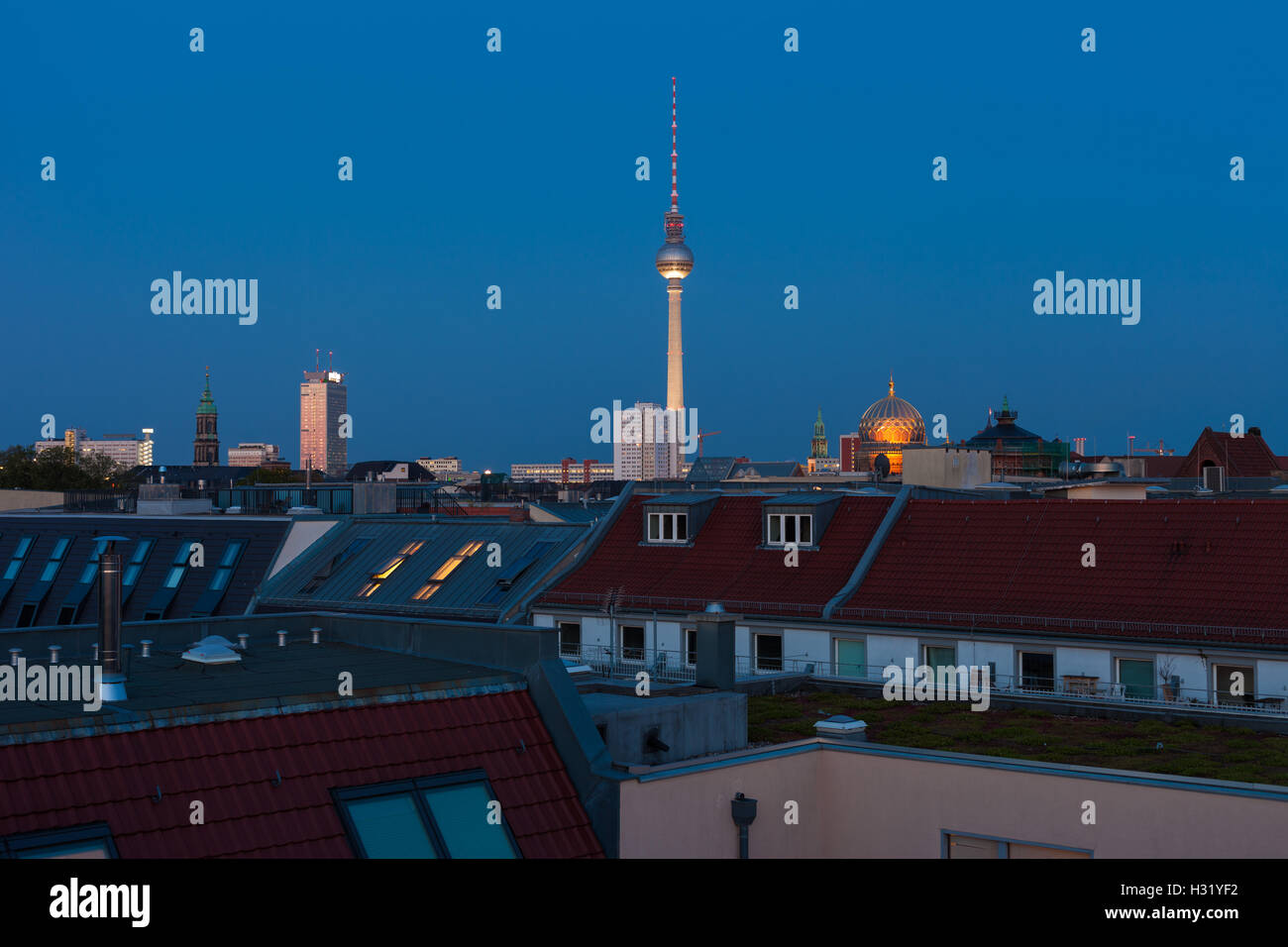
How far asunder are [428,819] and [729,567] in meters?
30.0

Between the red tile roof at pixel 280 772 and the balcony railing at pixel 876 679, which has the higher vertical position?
the red tile roof at pixel 280 772

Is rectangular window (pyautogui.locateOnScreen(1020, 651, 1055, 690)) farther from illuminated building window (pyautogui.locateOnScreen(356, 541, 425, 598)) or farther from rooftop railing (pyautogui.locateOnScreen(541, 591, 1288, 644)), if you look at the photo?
illuminated building window (pyautogui.locateOnScreen(356, 541, 425, 598))

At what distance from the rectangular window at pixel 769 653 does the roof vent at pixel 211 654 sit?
2258cm

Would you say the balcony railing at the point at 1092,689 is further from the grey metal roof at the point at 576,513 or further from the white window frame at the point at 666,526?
the grey metal roof at the point at 576,513

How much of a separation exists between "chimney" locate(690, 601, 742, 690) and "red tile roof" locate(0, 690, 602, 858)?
643 centimetres

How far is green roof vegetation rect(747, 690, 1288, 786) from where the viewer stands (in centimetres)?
1989

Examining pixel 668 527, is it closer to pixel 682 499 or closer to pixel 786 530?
pixel 682 499

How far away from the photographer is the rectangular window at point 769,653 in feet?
130

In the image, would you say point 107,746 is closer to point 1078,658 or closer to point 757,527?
point 1078,658

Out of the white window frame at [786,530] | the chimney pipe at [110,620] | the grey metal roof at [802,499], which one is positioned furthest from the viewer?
the grey metal roof at [802,499]

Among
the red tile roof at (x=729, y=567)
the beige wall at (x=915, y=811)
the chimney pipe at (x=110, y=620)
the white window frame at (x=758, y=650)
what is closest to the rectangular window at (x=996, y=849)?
the beige wall at (x=915, y=811)

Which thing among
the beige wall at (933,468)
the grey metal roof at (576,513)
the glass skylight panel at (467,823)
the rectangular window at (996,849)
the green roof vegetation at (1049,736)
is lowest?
the rectangular window at (996,849)

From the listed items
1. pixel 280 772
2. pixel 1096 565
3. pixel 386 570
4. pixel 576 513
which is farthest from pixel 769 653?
pixel 576 513
